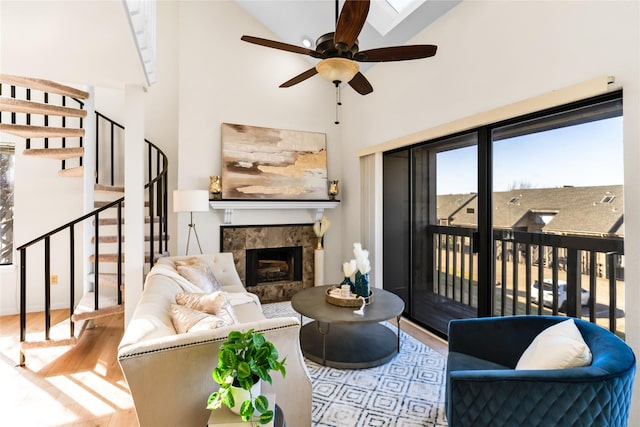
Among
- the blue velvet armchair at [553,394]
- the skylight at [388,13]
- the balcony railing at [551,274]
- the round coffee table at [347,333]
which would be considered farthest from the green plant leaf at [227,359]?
the skylight at [388,13]

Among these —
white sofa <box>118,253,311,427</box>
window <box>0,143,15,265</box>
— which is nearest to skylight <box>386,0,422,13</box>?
white sofa <box>118,253,311,427</box>

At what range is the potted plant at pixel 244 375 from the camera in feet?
3.79

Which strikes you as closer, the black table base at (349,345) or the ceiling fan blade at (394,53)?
the ceiling fan blade at (394,53)

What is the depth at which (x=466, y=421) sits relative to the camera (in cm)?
135

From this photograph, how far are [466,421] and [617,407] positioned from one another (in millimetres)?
583

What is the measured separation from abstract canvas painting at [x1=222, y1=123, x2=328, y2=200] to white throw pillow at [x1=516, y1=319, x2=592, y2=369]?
361 cm

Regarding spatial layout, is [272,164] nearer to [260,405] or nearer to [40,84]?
[40,84]

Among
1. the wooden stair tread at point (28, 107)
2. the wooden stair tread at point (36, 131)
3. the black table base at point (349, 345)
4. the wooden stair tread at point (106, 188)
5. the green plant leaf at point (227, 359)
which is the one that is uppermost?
the wooden stair tread at point (28, 107)

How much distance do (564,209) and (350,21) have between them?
1993 millimetres

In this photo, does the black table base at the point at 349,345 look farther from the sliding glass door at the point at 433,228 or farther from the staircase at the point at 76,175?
the staircase at the point at 76,175

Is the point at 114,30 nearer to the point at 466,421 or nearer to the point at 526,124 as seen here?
the point at 466,421

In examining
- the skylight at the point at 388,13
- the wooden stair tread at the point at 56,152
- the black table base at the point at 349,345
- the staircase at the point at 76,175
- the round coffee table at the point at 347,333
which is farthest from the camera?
the wooden stair tread at the point at 56,152

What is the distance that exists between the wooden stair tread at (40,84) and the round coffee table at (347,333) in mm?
3243

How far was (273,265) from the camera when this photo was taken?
191 inches
